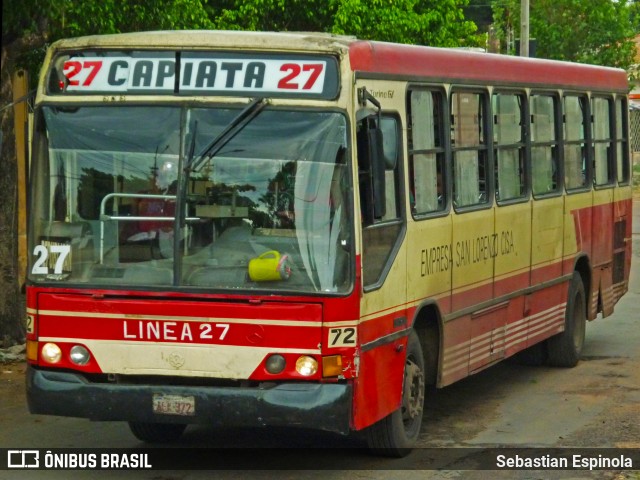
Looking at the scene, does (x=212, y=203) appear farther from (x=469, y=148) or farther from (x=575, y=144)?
(x=575, y=144)

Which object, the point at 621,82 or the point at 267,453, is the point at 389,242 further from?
the point at 621,82

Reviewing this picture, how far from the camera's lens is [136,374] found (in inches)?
321

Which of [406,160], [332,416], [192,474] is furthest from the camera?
[406,160]

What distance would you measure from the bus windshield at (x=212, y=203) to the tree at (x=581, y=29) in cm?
4100

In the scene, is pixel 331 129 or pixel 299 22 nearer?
pixel 331 129

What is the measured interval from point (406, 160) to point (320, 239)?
1.35 meters

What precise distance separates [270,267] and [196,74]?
1212 millimetres

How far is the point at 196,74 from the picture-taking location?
8234 millimetres

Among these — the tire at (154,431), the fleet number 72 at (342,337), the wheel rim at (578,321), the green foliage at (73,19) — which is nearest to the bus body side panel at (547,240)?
the wheel rim at (578,321)

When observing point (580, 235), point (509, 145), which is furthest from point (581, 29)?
point (509, 145)

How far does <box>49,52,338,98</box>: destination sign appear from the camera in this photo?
26.5 feet

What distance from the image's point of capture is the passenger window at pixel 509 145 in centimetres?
1111

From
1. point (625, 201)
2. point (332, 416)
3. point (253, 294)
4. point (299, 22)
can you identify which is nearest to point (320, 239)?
point (253, 294)

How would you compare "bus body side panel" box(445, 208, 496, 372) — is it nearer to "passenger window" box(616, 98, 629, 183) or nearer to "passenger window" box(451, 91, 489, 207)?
"passenger window" box(451, 91, 489, 207)
